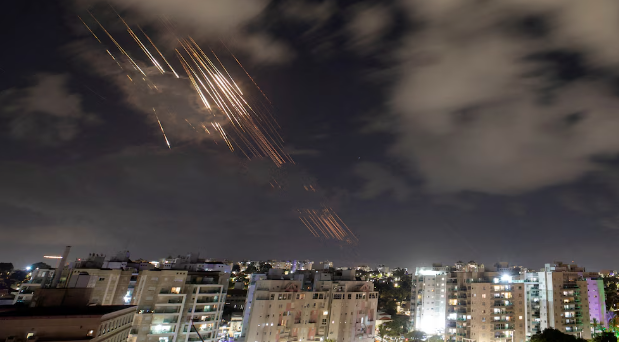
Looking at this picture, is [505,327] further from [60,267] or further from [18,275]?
[18,275]

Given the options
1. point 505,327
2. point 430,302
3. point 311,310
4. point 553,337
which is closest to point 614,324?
point 505,327

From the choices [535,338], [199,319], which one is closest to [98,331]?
[199,319]

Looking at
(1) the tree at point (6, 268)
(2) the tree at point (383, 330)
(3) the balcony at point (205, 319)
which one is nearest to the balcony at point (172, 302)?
(3) the balcony at point (205, 319)

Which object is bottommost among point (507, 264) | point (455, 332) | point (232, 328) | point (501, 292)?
point (232, 328)

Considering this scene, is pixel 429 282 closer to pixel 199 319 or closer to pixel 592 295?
pixel 592 295

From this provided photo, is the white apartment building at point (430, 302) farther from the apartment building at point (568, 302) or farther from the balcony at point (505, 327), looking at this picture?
the apartment building at point (568, 302)

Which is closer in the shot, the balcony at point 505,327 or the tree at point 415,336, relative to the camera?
the balcony at point 505,327
